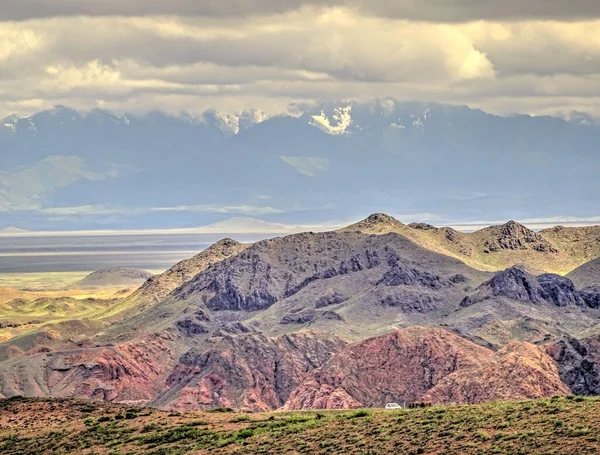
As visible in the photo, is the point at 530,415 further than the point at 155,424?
No

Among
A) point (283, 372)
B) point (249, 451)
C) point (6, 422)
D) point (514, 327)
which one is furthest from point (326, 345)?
point (249, 451)

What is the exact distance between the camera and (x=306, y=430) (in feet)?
251

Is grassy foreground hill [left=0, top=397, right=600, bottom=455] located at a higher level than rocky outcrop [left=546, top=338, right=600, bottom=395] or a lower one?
lower

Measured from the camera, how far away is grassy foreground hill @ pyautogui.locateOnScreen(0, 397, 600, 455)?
211 feet

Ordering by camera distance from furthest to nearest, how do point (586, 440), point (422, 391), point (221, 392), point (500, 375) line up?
point (221, 392) → point (422, 391) → point (500, 375) → point (586, 440)

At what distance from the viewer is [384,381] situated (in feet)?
547

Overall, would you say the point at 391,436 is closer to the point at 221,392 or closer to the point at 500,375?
the point at 500,375

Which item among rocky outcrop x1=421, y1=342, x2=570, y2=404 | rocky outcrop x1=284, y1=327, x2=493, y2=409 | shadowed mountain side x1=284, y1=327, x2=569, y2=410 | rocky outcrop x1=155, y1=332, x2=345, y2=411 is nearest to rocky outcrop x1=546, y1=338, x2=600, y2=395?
rocky outcrop x1=421, y1=342, x2=570, y2=404

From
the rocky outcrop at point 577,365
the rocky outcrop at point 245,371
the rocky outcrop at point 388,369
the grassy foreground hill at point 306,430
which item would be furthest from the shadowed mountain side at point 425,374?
the grassy foreground hill at point 306,430

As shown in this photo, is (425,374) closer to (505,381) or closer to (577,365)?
(577,365)

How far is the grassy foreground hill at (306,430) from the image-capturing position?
64.4 metres

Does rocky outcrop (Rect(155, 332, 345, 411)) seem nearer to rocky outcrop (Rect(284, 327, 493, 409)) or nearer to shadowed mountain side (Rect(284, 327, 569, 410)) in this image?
rocky outcrop (Rect(284, 327, 493, 409))

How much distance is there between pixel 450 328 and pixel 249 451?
387 feet

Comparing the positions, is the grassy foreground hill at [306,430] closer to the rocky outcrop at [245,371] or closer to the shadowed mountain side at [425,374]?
the shadowed mountain side at [425,374]
